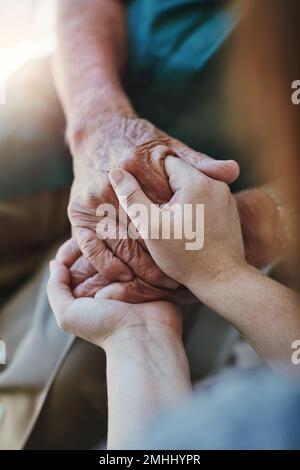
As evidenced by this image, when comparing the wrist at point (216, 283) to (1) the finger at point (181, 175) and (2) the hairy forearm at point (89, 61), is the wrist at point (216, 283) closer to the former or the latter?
(1) the finger at point (181, 175)

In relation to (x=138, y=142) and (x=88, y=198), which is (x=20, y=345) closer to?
(x=88, y=198)

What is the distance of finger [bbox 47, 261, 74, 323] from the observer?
740mm

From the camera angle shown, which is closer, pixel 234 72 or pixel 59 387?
pixel 59 387

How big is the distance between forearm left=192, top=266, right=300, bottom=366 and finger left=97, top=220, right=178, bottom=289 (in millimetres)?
47

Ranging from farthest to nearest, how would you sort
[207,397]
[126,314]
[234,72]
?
[234,72] < [126,314] < [207,397]

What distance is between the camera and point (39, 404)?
0.76m

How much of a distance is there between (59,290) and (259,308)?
0.88 ft

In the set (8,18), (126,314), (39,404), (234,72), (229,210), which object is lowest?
(39,404)

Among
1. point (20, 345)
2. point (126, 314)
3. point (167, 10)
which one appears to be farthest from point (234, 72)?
point (20, 345)

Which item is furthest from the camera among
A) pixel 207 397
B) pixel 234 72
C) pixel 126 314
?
pixel 234 72

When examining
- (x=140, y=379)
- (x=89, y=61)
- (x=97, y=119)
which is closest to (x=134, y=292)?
(x=140, y=379)

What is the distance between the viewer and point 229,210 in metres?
0.74

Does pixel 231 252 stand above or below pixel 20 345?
above

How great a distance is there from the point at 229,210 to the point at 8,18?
542 mm
